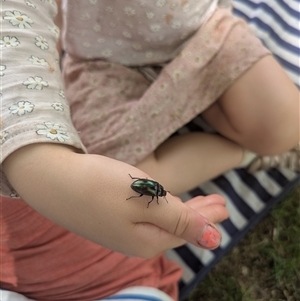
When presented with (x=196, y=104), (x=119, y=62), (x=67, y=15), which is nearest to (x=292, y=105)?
(x=196, y=104)

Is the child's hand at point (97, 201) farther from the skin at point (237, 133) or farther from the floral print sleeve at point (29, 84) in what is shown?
the skin at point (237, 133)

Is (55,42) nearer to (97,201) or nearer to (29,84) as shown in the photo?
(29,84)

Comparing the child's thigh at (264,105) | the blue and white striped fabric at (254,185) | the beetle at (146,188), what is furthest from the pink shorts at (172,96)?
the beetle at (146,188)

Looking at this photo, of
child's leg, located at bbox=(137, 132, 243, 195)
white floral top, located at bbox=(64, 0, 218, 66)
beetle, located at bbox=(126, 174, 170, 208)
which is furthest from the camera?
child's leg, located at bbox=(137, 132, 243, 195)

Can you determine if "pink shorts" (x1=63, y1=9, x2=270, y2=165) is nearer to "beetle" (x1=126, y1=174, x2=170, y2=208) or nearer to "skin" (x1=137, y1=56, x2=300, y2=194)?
"skin" (x1=137, y1=56, x2=300, y2=194)

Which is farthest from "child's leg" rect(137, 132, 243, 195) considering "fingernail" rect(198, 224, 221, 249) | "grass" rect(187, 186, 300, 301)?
"fingernail" rect(198, 224, 221, 249)

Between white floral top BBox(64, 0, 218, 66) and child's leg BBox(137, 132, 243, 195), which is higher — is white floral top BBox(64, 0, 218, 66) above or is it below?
above

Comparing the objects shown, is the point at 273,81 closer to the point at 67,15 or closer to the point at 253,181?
the point at 253,181
